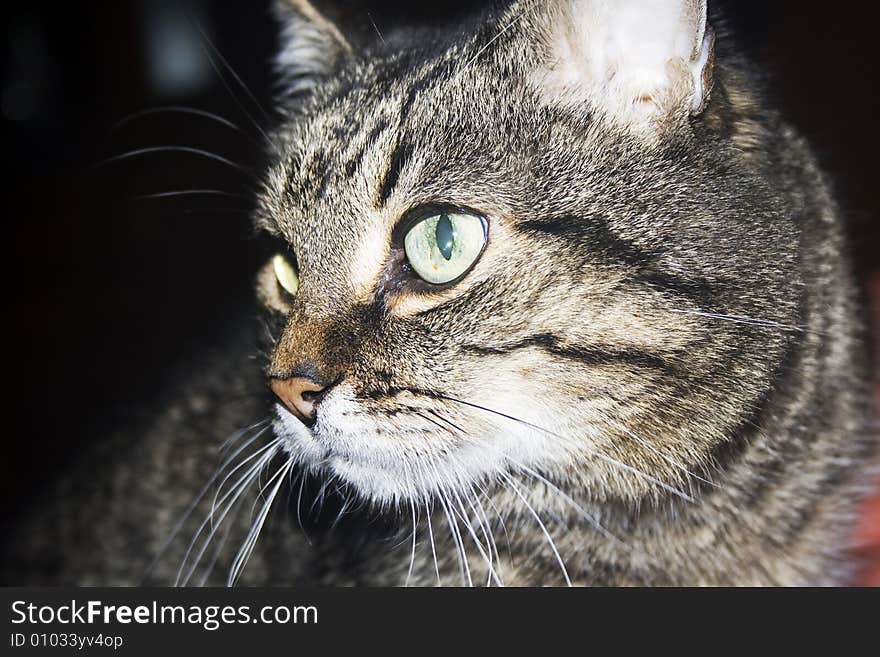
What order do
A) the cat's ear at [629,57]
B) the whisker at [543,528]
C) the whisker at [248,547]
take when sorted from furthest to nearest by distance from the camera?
the whisker at [248,547] → the whisker at [543,528] → the cat's ear at [629,57]

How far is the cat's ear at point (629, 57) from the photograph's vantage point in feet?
1.76

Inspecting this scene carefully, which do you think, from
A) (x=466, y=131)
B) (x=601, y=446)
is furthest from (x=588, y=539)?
(x=466, y=131)

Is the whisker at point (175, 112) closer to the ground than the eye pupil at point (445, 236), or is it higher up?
higher up

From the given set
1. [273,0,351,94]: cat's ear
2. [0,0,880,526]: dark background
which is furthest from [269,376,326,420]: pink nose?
[273,0,351,94]: cat's ear

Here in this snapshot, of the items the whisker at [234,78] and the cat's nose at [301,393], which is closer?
the cat's nose at [301,393]

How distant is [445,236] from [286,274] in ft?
0.67

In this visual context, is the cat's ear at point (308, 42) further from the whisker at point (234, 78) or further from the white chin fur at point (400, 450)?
the white chin fur at point (400, 450)

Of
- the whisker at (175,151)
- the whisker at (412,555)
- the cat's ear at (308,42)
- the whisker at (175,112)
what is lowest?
the whisker at (412,555)

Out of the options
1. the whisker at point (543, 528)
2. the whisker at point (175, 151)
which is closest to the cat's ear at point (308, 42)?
the whisker at point (175, 151)

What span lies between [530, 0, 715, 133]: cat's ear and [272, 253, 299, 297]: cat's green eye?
11.3 inches

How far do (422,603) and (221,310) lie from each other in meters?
0.45

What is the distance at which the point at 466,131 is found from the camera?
61 cm

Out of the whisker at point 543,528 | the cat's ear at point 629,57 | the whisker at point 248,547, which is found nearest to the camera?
the cat's ear at point 629,57

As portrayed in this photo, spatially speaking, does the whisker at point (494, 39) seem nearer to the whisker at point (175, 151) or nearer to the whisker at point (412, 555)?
the whisker at point (175, 151)
